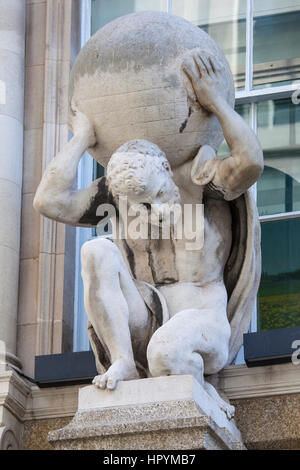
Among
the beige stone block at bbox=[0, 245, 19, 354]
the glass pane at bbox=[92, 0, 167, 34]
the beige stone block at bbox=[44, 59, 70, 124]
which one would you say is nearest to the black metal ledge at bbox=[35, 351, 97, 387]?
the beige stone block at bbox=[0, 245, 19, 354]

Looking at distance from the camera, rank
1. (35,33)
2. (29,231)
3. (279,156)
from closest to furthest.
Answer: (29,231), (279,156), (35,33)

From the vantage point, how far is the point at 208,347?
36.0 feet

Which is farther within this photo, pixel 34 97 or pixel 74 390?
pixel 34 97

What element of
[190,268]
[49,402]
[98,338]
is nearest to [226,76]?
[190,268]

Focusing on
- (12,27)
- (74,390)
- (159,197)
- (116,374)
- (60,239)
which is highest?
(12,27)

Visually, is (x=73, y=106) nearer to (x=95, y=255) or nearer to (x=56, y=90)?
(x=95, y=255)

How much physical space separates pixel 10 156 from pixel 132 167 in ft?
11.1

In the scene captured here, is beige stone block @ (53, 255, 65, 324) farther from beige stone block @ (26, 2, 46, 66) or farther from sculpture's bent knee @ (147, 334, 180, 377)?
sculpture's bent knee @ (147, 334, 180, 377)

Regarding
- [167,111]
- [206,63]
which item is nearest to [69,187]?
[167,111]

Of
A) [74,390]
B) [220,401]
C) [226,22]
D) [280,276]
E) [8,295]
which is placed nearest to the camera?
[220,401]

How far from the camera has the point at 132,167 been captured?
1100 centimetres

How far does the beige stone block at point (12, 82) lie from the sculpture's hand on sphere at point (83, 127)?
2845 mm

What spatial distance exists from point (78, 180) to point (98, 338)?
3818 mm
